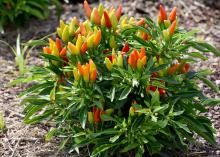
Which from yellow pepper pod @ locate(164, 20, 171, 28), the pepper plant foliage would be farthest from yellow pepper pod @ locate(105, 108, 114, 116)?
yellow pepper pod @ locate(164, 20, 171, 28)

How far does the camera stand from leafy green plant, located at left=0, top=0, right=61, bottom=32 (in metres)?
5.30

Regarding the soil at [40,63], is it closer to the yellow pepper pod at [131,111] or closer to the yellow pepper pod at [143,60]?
the yellow pepper pod at [131,111]

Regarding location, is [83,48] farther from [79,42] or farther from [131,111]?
[131,111]

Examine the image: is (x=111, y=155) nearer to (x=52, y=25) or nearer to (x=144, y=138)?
(x=144, y=138)

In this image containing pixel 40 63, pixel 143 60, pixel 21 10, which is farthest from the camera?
pixel 21 10

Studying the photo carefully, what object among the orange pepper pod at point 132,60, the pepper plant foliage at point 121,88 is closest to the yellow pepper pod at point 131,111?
the pepper plant foliage at point 121,88

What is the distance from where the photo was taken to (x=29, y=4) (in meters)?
5.58

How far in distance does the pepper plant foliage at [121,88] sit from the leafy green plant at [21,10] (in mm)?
2109

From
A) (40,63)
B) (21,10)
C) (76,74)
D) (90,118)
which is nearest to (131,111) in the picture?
(90,118)

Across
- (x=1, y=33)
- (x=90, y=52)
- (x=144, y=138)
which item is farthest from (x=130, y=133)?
(x=1, y=33)

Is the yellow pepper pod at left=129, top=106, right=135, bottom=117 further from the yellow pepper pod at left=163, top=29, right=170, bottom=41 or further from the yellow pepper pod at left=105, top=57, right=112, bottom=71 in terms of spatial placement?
the yellow pepper pod at left=163, top=29, right=170, bottom=41

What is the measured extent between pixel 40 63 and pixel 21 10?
80 cm

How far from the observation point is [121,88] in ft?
9.84

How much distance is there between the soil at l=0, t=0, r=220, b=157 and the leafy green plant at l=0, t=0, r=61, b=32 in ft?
0.34
